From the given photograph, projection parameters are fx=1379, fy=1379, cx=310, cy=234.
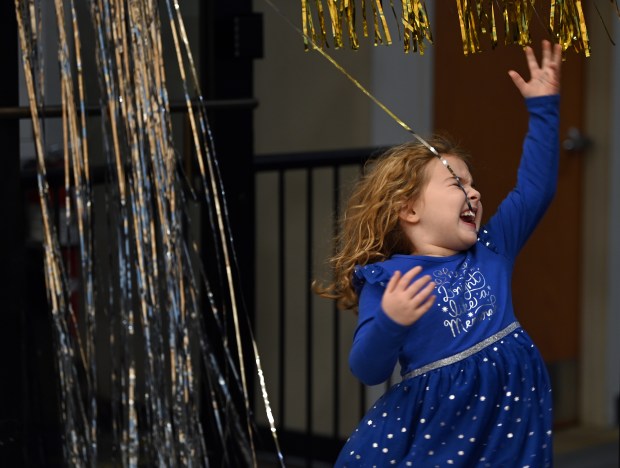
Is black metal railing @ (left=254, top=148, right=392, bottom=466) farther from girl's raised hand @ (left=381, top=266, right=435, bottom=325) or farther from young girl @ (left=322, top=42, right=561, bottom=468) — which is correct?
girl's raised hand @ (left=381, top=266, right=435, bottom=325)

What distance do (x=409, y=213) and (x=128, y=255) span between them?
0.58 meters

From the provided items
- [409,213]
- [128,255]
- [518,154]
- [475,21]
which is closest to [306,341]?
[518,154]

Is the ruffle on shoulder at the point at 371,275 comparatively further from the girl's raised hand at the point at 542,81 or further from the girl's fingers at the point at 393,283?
the girl's raised hand at the point at 542,81

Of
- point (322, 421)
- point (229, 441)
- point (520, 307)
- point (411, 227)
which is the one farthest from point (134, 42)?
point (520, 307)

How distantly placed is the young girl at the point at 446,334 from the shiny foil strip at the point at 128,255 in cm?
24

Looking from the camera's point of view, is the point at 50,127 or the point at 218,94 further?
the point at 218,94

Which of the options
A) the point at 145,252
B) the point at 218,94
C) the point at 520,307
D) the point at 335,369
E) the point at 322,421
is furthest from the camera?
the point at 520,307

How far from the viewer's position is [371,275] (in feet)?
8.48

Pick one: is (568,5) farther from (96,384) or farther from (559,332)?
(559,332)

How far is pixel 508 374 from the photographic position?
2.57 meters

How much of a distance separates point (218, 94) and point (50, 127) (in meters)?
0.48

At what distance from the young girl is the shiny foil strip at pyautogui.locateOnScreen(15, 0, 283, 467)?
0.24 metres

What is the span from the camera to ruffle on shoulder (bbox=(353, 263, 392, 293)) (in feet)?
8.43

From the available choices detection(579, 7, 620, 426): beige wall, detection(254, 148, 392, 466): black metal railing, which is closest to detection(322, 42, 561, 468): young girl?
detection(254, 148, 392, 466): black metal railing
